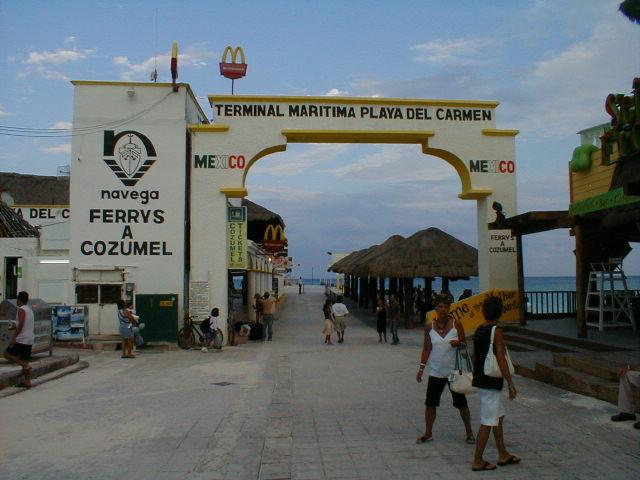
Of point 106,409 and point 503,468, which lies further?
point 106,409

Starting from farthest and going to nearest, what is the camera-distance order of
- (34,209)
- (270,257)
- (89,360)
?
(270,257) → (34,209) → (89,360)

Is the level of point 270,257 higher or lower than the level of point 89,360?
higher

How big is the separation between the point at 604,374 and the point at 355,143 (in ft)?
35.1

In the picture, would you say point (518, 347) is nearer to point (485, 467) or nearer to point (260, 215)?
point (485, 467)

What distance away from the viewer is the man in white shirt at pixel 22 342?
10117 mm

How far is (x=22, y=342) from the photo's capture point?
10.1 metres

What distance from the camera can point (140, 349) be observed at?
16172 mm

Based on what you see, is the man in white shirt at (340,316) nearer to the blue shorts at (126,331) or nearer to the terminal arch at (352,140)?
the terminal arch at (352,140)

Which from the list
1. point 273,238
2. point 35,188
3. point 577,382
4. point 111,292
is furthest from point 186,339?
point 35,188

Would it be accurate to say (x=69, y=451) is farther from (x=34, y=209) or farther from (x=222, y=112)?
(x=34, y=209)

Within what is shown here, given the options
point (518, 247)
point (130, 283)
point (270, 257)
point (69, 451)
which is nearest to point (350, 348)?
point (518, 247)

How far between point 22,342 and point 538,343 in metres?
9.95

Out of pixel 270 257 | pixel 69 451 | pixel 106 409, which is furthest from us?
pixel 270 257

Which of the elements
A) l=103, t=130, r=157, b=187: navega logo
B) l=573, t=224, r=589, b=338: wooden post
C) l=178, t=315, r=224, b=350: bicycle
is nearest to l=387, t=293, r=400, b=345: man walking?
l=178, t=315, r=224, b=350: bicycle
